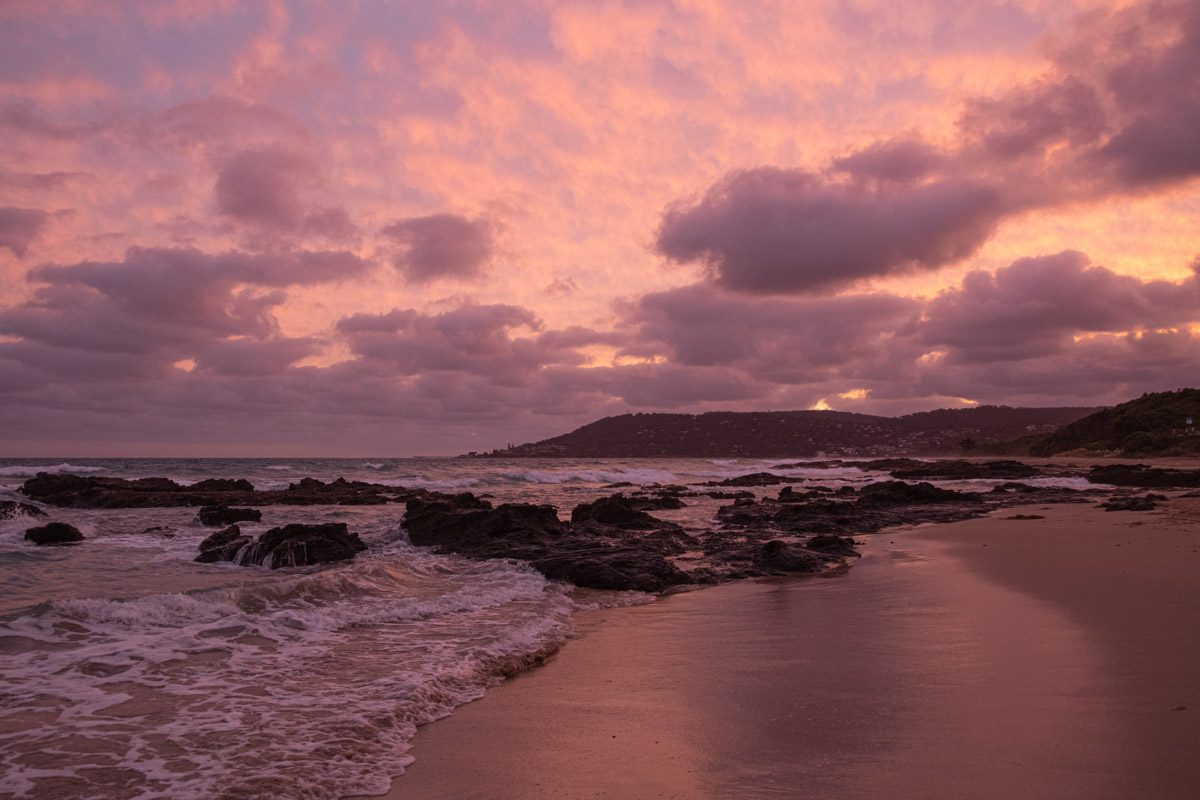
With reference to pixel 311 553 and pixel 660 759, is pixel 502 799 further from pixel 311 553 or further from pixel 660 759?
pixel 311 553

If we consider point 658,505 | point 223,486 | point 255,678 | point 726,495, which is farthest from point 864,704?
point 223,486

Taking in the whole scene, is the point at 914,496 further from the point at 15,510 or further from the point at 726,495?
the point at 15,510

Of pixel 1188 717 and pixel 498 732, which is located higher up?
pixel 1188 717

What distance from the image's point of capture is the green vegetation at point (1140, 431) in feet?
181

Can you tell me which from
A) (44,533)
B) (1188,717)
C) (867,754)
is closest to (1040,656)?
(1188,717)

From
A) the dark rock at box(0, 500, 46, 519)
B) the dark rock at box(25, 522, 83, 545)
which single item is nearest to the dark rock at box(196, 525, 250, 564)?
the dark rock at box(25, 522, 83, 545)

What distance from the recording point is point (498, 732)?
497 centimetres

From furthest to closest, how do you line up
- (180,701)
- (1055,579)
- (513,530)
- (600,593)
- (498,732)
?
1. (513,530)
2. (600,593)
3. (1055,579)
4. (180,701)
5. (498,732)

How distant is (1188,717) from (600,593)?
801 centimetres

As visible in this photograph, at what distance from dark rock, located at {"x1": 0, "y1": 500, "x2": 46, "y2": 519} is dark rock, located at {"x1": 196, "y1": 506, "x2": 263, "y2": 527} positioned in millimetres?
4802

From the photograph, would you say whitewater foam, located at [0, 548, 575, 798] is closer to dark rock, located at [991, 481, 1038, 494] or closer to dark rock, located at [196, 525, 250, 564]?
dark rock, located at [196, 525, 250, 564]

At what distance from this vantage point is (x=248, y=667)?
22.0 feet

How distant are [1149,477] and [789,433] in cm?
11436

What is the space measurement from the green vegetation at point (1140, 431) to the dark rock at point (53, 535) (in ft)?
215
